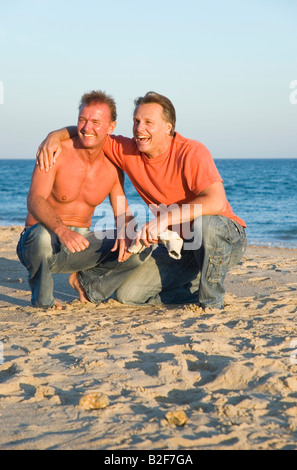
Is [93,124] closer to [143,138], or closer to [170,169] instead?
[143,138]

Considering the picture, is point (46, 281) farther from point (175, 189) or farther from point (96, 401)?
point (96, 401)

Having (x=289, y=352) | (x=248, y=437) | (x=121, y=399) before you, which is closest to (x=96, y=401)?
(x=121, y=399)

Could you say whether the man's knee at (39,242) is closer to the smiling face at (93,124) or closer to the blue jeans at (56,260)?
the blue jeans at (56,260)

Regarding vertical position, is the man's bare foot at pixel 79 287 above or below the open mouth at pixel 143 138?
below

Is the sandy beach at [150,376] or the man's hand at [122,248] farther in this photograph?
the man's hand at [122,248]

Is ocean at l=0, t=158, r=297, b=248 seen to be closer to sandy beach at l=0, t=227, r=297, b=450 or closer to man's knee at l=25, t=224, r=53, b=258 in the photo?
sandy beach at l=0, t=227, r=297, b=450

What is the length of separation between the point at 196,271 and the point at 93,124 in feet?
4.52

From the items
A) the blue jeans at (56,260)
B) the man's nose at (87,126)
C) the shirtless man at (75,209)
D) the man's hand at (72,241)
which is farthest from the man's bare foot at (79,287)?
the man's nose at (87,126)

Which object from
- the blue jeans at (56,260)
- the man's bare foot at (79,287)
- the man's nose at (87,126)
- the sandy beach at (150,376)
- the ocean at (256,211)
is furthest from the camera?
the ocean at (256,211)

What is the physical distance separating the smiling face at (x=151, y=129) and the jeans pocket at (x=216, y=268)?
90cm

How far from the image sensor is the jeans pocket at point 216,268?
3871 millimetres

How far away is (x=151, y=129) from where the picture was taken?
393cm

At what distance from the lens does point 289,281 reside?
520 cm
